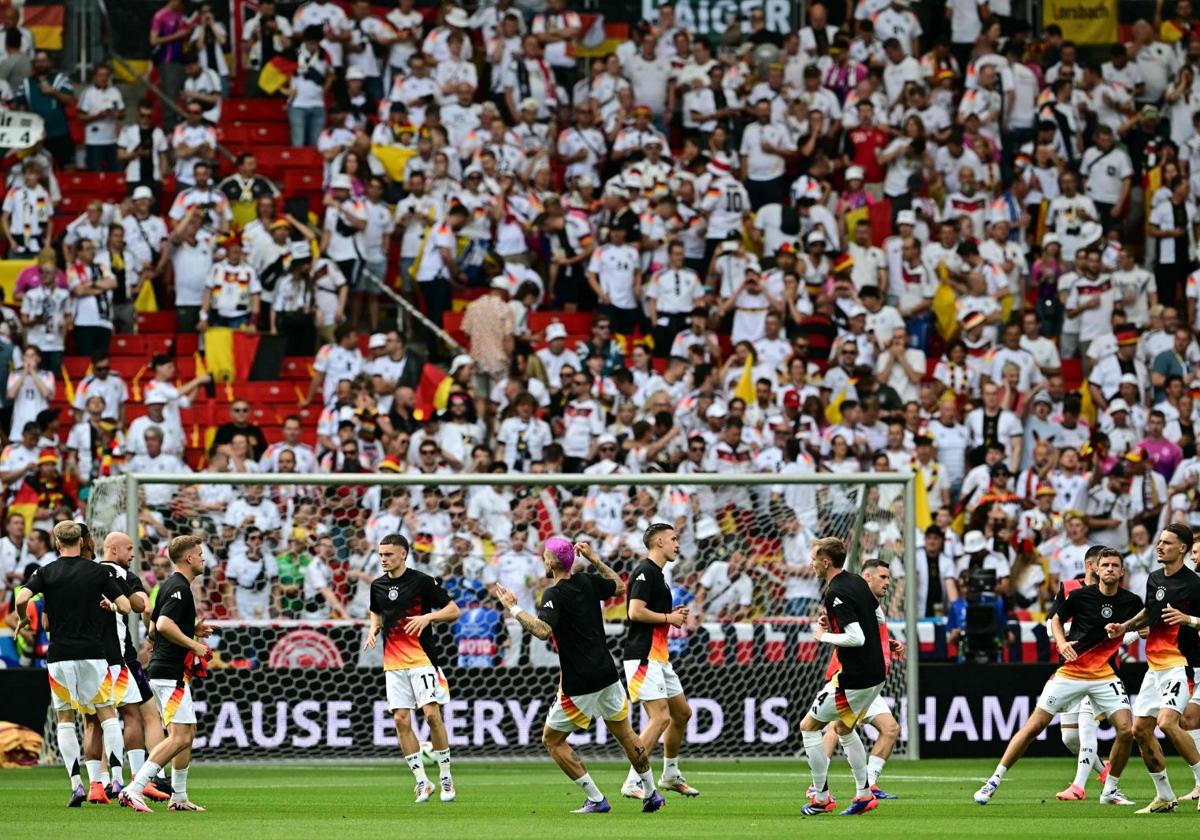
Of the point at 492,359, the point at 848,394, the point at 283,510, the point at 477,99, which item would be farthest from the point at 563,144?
the point at 283,510

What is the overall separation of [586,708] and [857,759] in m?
1.97

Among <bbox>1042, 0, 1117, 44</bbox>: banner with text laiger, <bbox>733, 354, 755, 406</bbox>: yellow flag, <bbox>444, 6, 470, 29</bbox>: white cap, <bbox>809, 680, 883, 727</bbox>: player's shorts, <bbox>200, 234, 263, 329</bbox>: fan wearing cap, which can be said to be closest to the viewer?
<bbox>809, 680, 883, 727</bbox>: player's shorts

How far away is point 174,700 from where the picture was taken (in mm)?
14930

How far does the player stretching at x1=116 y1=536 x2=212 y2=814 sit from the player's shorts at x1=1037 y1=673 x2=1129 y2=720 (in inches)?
250

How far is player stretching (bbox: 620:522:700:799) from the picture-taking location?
15586 millimetres

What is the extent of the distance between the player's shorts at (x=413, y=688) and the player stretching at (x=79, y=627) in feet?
7.03

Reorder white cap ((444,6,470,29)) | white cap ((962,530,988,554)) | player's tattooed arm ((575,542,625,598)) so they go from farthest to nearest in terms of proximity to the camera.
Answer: white cap ((444,6,470,29)), white cap ((962,530,988,554)), player's tattooed arm ((575,542,625,598))

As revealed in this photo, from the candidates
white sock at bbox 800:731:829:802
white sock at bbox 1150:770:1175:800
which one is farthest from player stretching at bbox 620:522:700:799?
white sock at bbox 1150:770:1175:800

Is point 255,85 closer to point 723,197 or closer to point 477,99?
point 477,99

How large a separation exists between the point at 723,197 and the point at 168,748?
15206 mm

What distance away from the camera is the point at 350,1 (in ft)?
101

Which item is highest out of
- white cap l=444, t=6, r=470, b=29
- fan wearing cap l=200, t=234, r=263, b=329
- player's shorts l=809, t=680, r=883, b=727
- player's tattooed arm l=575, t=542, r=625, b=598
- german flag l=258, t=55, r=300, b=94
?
white cap l=444, t=6, r=470, b=29

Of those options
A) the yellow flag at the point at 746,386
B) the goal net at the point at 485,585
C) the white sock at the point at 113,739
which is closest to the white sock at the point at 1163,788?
the goal net at the point at 485,585

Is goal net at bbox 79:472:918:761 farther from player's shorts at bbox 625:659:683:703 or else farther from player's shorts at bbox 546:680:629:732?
player's shorts at bbox 546:680:629:732
